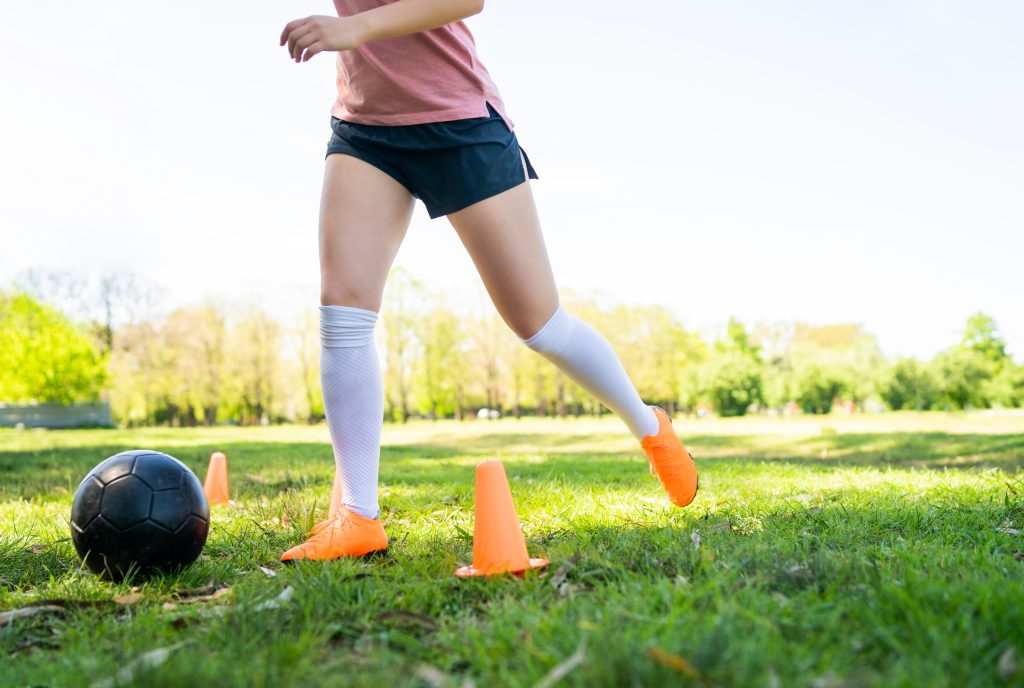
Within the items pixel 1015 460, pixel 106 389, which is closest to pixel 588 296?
pixel 106 389

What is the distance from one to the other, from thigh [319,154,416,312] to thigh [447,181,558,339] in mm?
273

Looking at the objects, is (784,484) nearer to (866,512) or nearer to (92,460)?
(866,512)

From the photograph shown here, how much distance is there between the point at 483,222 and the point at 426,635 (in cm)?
145

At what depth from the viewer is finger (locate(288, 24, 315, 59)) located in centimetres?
238

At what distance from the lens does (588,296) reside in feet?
158

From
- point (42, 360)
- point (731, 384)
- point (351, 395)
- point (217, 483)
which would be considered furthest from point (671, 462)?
point (731, 384)

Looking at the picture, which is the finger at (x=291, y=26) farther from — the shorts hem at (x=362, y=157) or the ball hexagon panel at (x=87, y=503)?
the ball hexagon panel at (x=87, y=503)

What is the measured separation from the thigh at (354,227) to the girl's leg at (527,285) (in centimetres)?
27

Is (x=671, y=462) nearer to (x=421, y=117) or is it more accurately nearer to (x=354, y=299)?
(x=354, y=299)

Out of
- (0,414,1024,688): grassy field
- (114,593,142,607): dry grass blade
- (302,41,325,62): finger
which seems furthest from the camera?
(302,41,325,62): finger

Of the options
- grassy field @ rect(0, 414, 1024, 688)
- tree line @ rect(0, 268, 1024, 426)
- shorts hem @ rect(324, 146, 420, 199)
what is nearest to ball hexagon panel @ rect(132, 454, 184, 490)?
grassy field @ rect(0, 414, 1024, 688)

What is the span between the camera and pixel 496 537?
2.38 meters

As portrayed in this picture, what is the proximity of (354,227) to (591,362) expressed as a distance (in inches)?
42.0

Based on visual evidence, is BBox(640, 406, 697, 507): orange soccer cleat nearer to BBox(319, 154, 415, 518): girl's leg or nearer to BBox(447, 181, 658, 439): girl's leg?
BBox(447, 181, 658, 439): girl's leg
